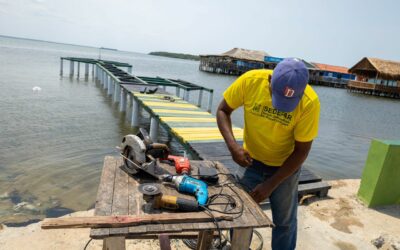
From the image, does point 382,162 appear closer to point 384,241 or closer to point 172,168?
point 384,241

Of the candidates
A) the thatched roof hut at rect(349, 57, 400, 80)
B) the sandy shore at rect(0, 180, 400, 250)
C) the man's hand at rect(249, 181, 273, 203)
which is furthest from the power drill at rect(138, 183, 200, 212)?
the thatched roof hut at rect(349, 57, 400, 80)

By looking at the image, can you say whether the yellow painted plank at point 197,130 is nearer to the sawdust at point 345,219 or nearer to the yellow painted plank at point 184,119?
the yellow painted plank at point 184,119

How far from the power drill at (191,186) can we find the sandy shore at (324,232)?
1957 mm

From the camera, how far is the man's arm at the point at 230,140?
9.77 feet

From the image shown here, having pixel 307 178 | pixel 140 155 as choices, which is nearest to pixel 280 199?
pixel 140 155

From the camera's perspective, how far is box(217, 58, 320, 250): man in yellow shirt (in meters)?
2.54

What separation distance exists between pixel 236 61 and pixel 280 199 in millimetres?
57971

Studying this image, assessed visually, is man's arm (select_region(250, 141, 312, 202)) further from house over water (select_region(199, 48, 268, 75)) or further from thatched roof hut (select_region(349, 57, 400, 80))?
house over water (select_region(199, 48, 268, 75))

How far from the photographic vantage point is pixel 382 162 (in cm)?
548

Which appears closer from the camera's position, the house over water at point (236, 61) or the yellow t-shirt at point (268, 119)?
the yellow t-shirt at point (268, 119)

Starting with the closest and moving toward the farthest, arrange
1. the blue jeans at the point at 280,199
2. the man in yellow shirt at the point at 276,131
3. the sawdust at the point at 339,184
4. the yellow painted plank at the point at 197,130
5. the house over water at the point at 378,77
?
the man in yellow shirt at the point at 276,131
the blue jeans at the point at 280,199
the sawdust at the point at 339,184
the yellow painted plank at the point at 197,130
the house over water at the point at 378,77

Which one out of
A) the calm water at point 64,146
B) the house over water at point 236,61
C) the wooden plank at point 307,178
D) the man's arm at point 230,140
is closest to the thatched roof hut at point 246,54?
the house over water at point 236,61

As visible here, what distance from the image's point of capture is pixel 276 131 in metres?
2.84

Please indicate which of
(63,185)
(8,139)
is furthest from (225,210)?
(8,139)
